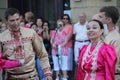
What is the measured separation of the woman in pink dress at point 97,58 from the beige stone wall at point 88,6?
5.91 meters

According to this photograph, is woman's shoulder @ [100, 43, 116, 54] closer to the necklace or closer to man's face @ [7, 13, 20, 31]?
the necklace

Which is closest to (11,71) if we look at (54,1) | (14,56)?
(14,56)

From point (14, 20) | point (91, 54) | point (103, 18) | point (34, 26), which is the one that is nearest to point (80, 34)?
point (34, 26)

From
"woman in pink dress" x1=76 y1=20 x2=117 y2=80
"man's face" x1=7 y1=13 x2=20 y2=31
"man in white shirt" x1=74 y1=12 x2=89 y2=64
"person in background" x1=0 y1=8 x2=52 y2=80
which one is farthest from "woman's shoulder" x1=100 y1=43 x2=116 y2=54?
"man in white shirt" x1=74 y1=12 x2=89 y2=64

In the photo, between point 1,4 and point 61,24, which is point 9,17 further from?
point 1,4

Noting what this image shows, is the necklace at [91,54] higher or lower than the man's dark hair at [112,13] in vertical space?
lower

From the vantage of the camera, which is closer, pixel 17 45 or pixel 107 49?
pixel 107 49

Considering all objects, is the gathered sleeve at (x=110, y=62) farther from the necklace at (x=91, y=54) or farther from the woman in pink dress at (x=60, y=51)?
the woman in pink dress at (x=60, y=51)

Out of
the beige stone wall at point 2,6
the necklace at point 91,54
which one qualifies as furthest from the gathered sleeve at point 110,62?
the beige stone wall at point 2,6

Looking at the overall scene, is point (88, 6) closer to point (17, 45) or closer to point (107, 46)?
point (17, 45)

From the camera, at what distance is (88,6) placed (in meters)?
12.3

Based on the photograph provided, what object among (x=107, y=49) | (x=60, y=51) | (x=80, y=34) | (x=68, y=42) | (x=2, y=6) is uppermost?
(x=2, y=6)

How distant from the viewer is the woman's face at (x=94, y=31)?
20.1 feet

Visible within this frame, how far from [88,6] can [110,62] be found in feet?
21.0
